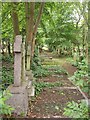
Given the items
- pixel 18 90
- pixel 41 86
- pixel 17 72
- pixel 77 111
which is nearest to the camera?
pixel 77 111

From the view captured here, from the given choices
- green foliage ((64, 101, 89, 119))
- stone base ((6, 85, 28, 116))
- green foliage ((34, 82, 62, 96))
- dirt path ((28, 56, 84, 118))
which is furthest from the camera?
green foliage ((34, 82, 62, 96))

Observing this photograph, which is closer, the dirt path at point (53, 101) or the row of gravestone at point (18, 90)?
the row of gravestone at point (18, 90)

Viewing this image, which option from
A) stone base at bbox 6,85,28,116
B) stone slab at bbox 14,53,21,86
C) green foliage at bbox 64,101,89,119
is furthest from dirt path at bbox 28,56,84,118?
green foliage at bbox 64,101,89,119

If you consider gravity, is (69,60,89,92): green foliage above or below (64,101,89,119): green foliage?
above

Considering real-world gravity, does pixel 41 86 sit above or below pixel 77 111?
below

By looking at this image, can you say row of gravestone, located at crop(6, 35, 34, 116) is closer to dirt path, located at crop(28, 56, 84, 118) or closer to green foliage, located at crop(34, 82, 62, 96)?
dirt path, located at crop(28, 56, 84, 118)

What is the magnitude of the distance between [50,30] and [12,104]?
60.7 feet

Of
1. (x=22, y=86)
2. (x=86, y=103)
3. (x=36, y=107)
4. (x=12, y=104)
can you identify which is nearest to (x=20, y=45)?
(x=22, y=86)

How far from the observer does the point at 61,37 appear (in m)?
22.7

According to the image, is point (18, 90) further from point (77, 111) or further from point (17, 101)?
point (77, 111)

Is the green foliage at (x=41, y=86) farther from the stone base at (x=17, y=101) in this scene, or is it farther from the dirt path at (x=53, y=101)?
the stone base at (x=17, y=101)

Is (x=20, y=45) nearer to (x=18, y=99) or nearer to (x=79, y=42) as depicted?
(x=18, y=99)

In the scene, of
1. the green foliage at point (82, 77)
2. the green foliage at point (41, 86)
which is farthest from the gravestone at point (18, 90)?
the green foliage at point (82, 77)

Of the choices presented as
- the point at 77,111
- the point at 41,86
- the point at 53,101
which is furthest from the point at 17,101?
the point at 41,86
